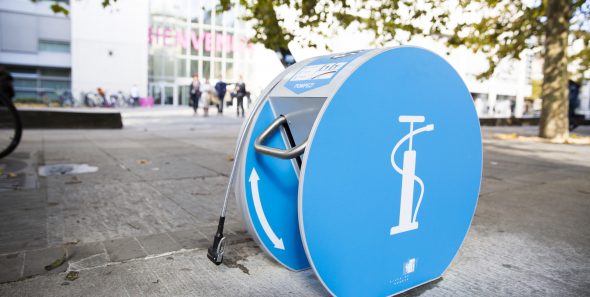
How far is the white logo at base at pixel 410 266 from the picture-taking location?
2100 millimetres

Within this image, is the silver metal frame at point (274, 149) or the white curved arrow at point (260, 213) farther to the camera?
the white curved arrow at point (260, 213)

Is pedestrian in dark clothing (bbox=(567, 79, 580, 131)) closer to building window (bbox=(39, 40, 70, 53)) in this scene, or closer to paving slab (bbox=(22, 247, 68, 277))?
paving slab (bbox=(22, 247, 68, 277))

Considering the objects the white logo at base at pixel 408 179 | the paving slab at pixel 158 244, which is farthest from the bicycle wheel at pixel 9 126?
the white logo at base at pixel 408 179

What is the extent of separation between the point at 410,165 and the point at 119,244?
1931 millimetres

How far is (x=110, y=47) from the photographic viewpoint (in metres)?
29.5

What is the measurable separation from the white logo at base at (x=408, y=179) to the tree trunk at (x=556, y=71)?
11.1 meters

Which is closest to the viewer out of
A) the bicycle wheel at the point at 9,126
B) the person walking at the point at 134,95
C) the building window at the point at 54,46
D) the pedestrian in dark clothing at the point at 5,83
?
the bicycle wheel at the point at 9,126

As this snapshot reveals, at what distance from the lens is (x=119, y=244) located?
270 cm

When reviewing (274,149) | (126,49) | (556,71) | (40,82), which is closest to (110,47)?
(126,49)

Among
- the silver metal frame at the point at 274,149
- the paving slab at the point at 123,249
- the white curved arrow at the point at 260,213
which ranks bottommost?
the paving slab at the point at 123,249

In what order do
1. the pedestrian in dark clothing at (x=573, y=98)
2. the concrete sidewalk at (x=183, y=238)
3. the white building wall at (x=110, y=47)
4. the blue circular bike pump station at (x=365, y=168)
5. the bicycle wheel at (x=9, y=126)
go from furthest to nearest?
1. the white building wall at (x=110, y=47)
2. the pedestrian in dark clothing at (x=573, y=98)
3. the bicycle wheel at (x=9, y=126)
4. the concrete sidewalk at (x=183, y=238)
5. the blue circular bike pump station at (x=365, y=168)

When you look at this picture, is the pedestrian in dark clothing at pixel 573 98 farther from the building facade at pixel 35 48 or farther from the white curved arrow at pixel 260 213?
the building facade at pixel 35 48

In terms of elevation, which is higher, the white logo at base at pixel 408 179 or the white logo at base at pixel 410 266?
the white logo at base at pixel 408 179

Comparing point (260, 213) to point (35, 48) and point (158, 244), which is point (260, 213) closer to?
point (158, 244)
